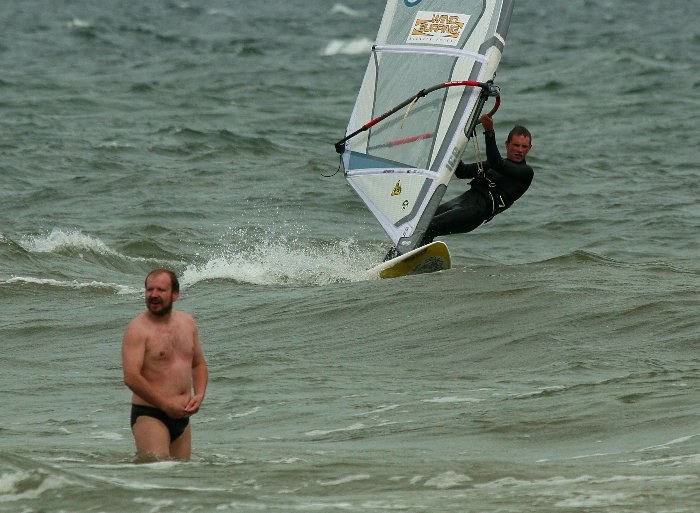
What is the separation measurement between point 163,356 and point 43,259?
813 centimetres

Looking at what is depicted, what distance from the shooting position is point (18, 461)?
7180 mm

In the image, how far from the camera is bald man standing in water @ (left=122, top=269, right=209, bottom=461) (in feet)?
23.5

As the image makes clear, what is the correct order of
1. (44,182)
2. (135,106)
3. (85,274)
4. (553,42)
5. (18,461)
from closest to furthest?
(18,461) < (85,274) < (44,182) < (135,106) < (553,42)

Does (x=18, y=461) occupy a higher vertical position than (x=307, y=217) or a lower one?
higher

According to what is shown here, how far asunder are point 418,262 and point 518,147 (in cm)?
135

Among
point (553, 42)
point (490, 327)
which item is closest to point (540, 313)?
point (490, 327)

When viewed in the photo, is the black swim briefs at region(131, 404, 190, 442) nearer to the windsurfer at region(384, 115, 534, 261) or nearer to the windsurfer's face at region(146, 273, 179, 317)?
the windsurfer's face at region(146, 273, 179, 317)

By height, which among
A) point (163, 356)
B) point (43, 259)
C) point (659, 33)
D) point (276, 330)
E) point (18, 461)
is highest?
point (163, 356)

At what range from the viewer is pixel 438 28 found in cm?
1355

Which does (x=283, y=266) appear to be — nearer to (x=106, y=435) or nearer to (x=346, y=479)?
(x=106, y=435)

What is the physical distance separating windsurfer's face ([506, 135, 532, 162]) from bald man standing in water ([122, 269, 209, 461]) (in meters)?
5.71

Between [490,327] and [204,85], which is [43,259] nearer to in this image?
[490,327]

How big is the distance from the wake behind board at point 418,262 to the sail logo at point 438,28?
6.14 feet

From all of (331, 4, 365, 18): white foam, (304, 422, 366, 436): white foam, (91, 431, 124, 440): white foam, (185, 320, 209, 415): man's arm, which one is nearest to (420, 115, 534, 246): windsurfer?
(304, 422, 366, 436): white foam
